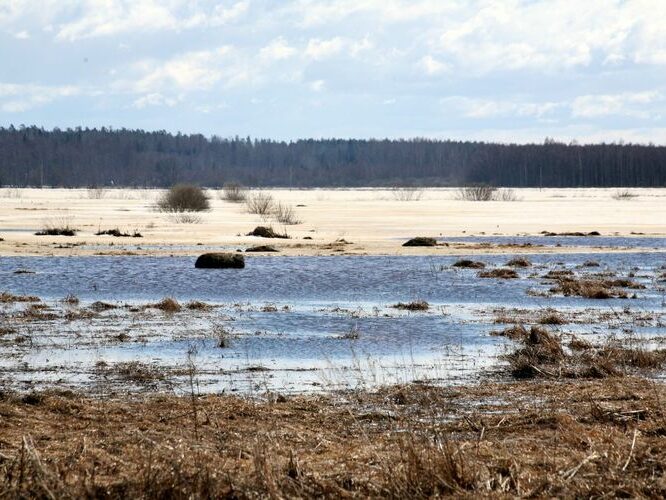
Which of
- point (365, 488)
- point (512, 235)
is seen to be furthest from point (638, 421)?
point (512, 235)

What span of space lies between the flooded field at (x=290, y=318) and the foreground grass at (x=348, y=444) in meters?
1.36

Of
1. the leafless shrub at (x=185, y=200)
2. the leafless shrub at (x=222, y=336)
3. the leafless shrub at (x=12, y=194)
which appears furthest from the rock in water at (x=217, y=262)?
the leafless shrub at (x=12, y=194)

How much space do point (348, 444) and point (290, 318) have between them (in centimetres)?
1182

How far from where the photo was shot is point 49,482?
7.35m

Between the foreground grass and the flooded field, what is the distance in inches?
53.4

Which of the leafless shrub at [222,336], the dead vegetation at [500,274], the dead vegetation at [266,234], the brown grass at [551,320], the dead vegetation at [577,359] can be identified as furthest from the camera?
the dead vegetation at [266,234]

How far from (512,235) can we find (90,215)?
2861 centimetres

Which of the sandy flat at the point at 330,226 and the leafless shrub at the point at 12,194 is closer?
the sandy flat at the point at 330,226

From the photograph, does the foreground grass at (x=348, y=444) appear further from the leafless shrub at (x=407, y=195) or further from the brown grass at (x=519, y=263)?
the leafless shrub at (x=407, y=195)

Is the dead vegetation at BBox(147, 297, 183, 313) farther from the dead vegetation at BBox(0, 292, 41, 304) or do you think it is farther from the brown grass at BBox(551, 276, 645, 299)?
the brown grass at BBox(551, 276, 645, 299)

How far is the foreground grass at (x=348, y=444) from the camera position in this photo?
7.42 meters

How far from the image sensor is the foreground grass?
742cm

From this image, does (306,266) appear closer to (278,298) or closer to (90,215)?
(278,298)

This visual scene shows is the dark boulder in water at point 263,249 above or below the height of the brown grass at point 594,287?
below
